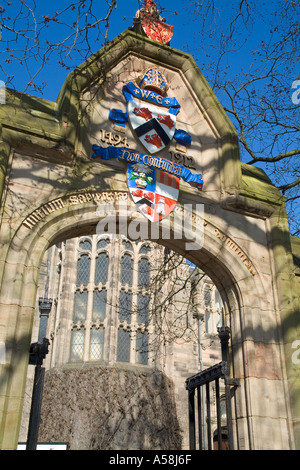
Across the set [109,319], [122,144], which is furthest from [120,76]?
[109,319]

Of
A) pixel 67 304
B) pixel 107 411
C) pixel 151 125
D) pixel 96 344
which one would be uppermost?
pixel 67 304

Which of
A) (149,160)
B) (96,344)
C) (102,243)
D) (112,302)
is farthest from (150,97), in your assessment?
(102,243)

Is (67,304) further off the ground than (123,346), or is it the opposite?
(67,304)

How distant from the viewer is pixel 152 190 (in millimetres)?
7777

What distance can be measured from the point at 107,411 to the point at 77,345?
130 inches

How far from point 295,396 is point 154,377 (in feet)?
49.2

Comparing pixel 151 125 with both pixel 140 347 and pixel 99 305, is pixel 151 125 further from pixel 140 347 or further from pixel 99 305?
pixel 140 347

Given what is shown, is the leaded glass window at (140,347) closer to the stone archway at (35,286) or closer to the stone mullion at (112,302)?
the stone mullion at (112,302)

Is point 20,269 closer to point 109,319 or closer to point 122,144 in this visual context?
point 122,144

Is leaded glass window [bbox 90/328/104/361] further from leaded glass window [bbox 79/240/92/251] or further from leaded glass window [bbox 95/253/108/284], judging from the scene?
leaded glass window [bbox 79/240/92/251]

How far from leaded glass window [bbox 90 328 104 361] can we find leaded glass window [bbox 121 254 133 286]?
2670 mm

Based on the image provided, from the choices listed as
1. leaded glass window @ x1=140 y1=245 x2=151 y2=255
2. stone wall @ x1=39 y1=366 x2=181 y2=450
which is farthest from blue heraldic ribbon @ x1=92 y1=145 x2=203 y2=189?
leaded glass window @ x1=140 y1=245 x2=151 y2=255

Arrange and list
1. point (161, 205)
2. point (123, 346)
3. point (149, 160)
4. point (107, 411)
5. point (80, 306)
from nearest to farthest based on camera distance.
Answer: point (161, 205), point (149, 160), point (107, 411), point (123, 346), point (80, 306)

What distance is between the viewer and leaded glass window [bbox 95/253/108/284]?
23.0 metres
